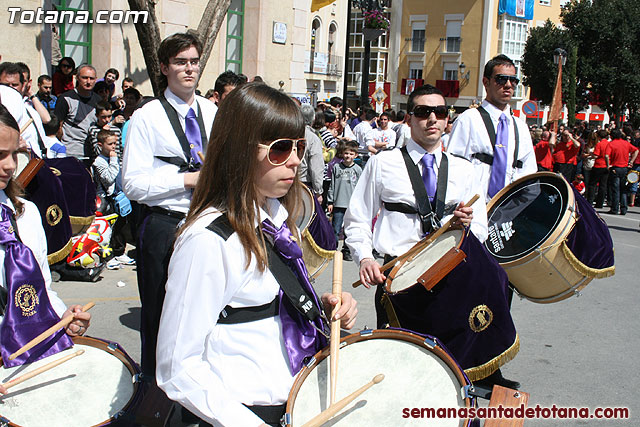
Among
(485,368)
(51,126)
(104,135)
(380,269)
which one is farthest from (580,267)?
(51,126)

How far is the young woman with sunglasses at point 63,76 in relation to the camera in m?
10.9

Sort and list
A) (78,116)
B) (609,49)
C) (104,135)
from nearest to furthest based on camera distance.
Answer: (104,135) → (78,116) → (609,49)

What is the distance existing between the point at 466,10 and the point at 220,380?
5370 centimetres

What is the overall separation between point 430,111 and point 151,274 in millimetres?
1923

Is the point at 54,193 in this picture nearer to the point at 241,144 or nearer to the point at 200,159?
the point at 200,159

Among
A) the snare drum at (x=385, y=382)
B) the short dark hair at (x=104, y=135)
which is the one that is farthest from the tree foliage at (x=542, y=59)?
the snare drum at (x=385, y=382)

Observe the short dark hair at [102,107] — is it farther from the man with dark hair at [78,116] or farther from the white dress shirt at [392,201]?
the white dress shirt at [392,201]

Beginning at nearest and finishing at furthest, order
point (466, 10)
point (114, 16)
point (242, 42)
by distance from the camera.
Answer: point (114, 16)
point (242, 42)
point (466, 10)

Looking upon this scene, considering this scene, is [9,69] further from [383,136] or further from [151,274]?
[383,136]

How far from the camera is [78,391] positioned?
99.1 inches

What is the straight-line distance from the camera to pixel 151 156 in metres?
3.85

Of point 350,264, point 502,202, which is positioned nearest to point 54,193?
point 502,202

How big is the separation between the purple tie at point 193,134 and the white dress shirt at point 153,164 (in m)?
0.08

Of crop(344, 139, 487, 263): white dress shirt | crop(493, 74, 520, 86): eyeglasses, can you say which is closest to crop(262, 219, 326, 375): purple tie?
crop(344, 139, 487, 263): white dress shirt
